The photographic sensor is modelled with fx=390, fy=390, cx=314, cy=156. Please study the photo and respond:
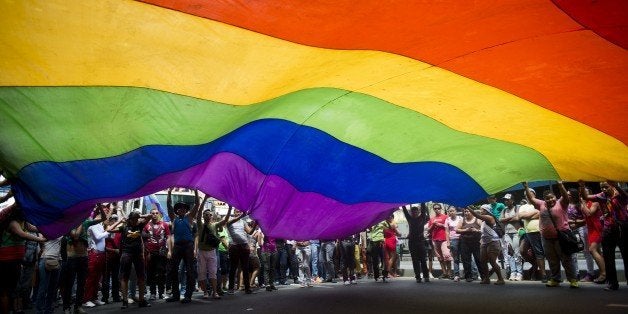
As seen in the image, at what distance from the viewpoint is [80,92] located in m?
2.73

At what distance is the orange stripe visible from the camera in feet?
7.60

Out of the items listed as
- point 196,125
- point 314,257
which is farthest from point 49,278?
point 314,257

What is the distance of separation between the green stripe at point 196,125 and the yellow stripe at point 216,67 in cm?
13

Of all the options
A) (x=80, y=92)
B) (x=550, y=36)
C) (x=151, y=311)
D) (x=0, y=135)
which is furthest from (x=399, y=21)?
(x=151, y=311)

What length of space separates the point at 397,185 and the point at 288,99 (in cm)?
234

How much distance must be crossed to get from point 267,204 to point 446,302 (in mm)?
3594

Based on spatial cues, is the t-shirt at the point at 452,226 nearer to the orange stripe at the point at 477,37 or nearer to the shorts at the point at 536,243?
the shorts at the point at 536,243

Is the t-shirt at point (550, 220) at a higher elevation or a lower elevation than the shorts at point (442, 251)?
higher

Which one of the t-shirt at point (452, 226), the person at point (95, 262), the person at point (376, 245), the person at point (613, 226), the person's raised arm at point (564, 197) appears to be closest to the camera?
the person at point (613, 226)

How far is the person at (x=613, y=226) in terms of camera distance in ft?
21.7

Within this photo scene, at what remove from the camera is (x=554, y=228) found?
7543 millimetres

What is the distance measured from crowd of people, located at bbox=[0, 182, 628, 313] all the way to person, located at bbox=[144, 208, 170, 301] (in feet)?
0.08

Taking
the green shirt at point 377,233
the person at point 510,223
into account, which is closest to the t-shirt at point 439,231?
the green shirt at point 377,233

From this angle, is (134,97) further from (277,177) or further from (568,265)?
(568,265)
